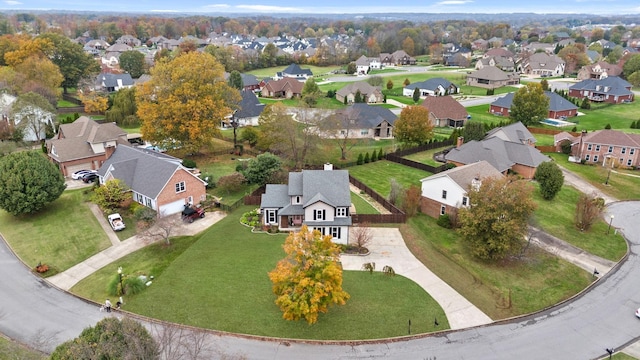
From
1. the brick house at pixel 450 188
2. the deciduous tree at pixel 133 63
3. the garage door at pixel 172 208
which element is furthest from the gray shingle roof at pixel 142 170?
the deciduous tree at pixel 133 63

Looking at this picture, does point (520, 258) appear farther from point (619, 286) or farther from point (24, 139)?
point (24, 139)

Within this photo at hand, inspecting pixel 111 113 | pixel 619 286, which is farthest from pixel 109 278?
pixel 111 113

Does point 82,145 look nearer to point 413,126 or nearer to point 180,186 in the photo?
point 180,186

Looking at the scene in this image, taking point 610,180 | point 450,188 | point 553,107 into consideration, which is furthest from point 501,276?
point 553,107

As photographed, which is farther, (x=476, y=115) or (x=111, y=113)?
(x=476, y=115)

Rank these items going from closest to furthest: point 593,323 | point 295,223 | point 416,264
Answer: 1. point 593,323
2. point 416,264
3. point 295,223

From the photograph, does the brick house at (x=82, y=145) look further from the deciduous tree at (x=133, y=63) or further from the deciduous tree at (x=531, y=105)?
the deciduous tree at (x=133, y=63)
